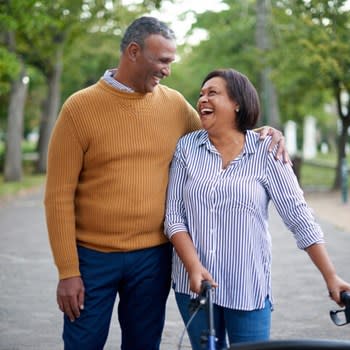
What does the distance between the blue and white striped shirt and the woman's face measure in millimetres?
87

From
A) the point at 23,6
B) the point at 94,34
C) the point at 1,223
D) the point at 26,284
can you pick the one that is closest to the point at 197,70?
the point at 94,34

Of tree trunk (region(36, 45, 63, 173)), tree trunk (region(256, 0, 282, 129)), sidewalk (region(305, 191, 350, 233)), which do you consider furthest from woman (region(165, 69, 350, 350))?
tree trunk (region(36, 45, 63, 173))

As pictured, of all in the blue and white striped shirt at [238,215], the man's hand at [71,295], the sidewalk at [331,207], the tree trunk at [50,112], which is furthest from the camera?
the tree trunk at [50,112]

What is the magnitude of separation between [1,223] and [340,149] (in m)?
11.1

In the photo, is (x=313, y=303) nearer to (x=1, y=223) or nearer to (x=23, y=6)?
(x=1, y=223)

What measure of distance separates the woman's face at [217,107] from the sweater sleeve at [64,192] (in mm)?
496

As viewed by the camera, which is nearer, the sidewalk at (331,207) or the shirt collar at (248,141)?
the shirt collar at (248,141)

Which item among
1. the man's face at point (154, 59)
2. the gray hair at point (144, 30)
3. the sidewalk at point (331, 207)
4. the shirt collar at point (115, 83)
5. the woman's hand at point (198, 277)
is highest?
the gray hair at point (144, 30)

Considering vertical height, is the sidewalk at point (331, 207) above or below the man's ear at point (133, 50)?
below

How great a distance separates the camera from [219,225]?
3359 millimetres

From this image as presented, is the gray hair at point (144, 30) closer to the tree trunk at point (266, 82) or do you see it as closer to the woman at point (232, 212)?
the woman at point (232, 212)

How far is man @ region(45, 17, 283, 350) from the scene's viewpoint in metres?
3.47

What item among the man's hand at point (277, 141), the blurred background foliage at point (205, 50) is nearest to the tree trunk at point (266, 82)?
the blurred background foliage at point (205, 50)

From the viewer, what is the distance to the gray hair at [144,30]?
347 centimetres
